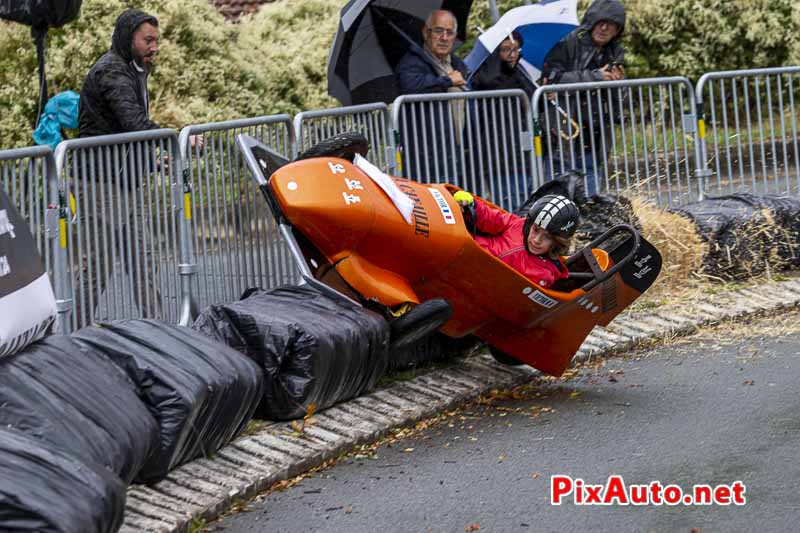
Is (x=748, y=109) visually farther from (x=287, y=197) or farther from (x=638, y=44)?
(x=638, y=44)

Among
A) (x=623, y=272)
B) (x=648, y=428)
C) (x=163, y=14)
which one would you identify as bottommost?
(x=648, y=428)

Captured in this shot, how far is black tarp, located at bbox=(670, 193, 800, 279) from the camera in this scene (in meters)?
10.9

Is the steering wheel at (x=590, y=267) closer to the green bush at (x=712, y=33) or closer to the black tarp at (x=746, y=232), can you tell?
the black tarp at (x=746, y=232)

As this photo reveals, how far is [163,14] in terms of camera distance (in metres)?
16.1

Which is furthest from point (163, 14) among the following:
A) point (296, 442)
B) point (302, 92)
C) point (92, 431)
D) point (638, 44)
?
point (92, 431)

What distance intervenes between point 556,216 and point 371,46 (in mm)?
3472

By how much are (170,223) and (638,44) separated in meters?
12.3

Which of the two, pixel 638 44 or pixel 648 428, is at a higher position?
pixel 638 44

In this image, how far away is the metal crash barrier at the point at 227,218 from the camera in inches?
341

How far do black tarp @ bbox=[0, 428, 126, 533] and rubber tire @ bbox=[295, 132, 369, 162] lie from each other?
3408 mm

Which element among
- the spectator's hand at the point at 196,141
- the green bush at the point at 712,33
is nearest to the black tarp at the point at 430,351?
the spectator's hand at the point at 196,141

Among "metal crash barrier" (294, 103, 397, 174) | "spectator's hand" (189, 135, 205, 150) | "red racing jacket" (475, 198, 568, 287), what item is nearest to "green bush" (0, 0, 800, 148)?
"metal crash barrier" (294, 103, 397, 174)

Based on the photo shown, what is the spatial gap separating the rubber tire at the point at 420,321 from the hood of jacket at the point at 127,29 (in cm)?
262

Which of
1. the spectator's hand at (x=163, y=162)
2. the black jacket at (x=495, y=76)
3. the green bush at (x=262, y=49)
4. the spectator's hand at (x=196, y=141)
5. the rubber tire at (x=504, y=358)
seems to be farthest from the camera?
the green bush at (x=262, y=49)
